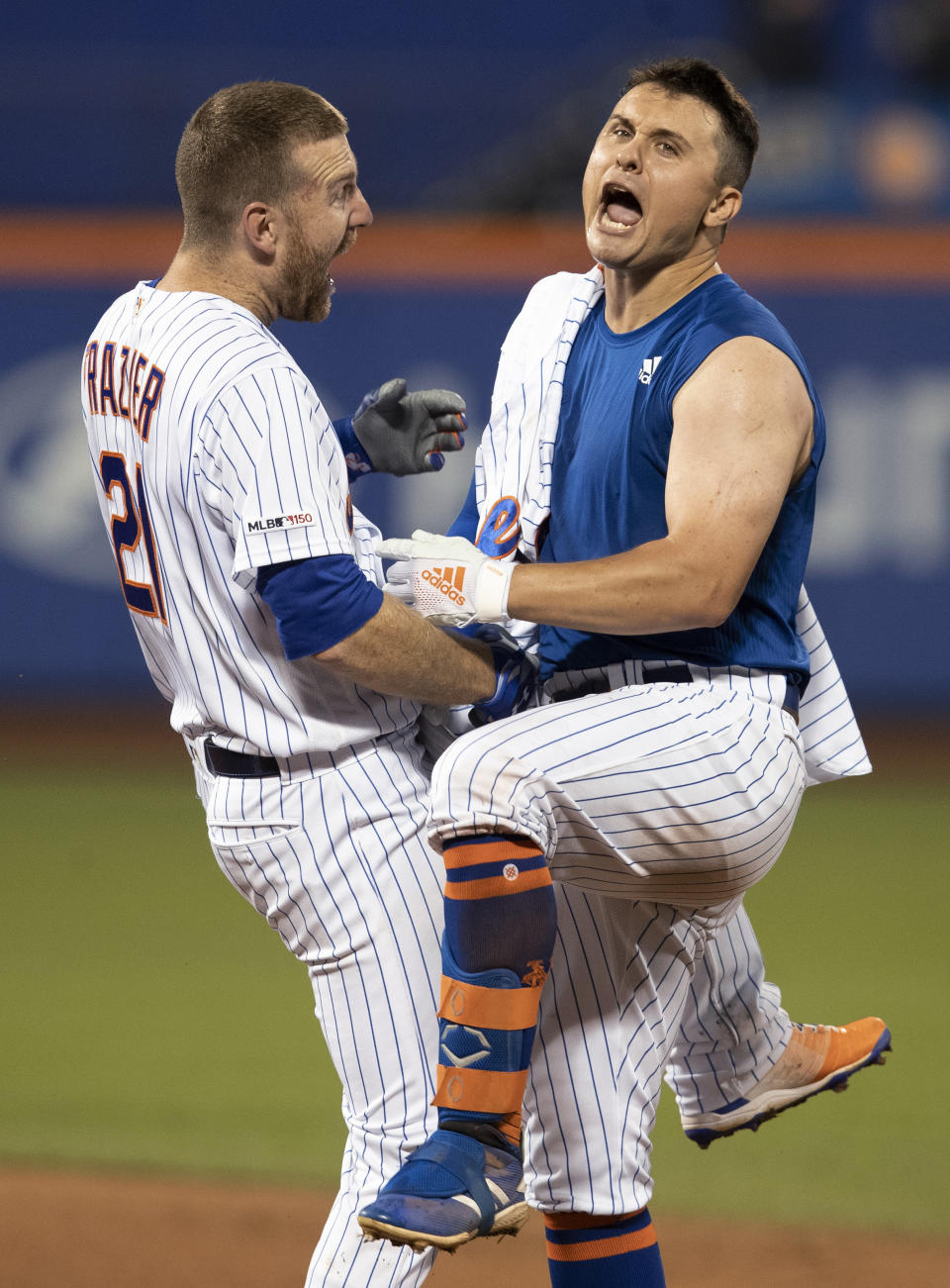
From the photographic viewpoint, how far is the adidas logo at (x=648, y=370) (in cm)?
267

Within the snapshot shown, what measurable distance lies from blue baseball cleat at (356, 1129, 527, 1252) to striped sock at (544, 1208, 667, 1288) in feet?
2.06

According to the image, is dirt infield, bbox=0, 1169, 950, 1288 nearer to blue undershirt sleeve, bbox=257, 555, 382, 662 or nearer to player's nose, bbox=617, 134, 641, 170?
blue undershirt sleeve, bbox=257, 555, 382, 662

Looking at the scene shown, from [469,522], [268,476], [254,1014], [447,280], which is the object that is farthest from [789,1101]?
[447,280]

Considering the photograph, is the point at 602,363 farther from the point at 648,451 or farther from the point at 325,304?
the point at 325,304

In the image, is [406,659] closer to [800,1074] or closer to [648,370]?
[648,370]

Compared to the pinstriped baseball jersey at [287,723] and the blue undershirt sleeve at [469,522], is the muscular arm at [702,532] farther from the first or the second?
the blue undershirt sleeve at [469,522]

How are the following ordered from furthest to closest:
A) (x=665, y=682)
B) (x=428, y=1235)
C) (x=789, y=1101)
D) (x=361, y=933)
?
(x=789, y=1101) → (x=665, y=682) → (x=361, y=933) → (x=428, y=1235)

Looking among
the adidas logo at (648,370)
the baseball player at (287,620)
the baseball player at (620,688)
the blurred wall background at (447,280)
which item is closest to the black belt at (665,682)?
the baseball player at (620,688)

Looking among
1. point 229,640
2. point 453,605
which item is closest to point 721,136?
point 453,605

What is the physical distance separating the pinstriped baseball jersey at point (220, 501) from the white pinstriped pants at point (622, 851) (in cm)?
37

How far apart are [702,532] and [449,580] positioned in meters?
0.42

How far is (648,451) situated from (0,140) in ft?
25.8

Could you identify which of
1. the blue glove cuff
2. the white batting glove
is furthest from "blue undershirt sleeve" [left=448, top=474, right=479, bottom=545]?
the white batting glove

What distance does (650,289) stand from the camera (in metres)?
2.84
